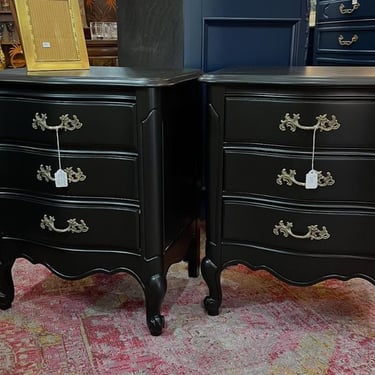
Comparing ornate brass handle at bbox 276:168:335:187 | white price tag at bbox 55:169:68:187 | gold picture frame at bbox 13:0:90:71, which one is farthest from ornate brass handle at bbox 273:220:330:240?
gold picture frame at bbox 13:0:90:71

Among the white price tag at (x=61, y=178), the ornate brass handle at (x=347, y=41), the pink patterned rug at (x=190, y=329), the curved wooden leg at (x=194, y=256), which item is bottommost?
the pink patterned rug at (x=190, y=329)

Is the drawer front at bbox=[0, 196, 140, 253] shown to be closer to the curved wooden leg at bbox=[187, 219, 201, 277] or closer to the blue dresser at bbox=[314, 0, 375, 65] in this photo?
the curved wooden leg at bbox=[187, 219, 201, 277]

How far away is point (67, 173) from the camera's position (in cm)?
135

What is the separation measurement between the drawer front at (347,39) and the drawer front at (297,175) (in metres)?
1.45

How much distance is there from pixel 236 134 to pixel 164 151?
0.20 meters

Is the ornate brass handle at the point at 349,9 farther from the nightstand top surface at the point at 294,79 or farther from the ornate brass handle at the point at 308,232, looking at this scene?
the ornate brass handle at the point at 308,232

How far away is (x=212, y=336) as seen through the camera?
1450 millimetres

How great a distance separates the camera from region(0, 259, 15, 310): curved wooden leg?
1565 mm

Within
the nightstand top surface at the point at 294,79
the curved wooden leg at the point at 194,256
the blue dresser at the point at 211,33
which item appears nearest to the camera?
the nightstand top surface at the point at 294,79

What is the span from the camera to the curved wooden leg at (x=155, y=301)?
1.41 meters

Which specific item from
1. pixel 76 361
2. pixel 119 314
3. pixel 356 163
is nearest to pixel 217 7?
pixel 356 163

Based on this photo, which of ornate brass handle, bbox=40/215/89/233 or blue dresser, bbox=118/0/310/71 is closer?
ornate brass handle, bbox=40/215/89/233

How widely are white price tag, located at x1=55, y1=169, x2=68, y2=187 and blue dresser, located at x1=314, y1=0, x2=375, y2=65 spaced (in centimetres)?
177

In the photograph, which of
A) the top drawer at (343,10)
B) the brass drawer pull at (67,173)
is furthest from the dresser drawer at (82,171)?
the top drawer at (343,10)
